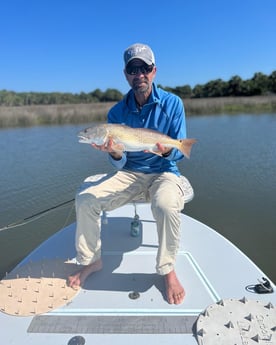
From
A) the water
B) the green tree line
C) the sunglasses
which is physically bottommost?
the water

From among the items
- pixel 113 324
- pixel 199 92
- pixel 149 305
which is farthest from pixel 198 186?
pixel 199 92

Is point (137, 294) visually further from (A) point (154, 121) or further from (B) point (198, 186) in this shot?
(B) point (198, 186)

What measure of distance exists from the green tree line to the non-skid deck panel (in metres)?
53.6

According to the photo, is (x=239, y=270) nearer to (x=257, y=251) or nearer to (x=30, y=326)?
(x=30, y=326)

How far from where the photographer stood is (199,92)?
220ft

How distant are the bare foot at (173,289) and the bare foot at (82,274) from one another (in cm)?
62

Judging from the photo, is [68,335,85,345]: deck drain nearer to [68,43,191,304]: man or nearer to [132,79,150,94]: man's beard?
[68,43,191,304]: man

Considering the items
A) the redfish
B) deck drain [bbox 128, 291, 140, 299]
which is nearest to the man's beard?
the redfish

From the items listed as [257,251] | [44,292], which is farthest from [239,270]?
[257,251]

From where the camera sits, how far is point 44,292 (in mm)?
2219

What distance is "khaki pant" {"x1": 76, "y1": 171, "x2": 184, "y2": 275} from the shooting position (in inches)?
88.4

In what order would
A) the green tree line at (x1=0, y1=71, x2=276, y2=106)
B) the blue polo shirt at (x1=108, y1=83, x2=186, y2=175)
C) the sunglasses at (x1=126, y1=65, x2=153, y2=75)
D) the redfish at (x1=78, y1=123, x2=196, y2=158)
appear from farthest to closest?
the green tree line at (x1=0, y1=71, x2=276, y2=106) → the blue polo shirt at (x1=108, y1=83, x2=186, y2=175) → the sunglasses at (x1=126, y1=65, x2=153, y2=75) → the redfish at (x1=78, y1=123, x2=196, y2=158)

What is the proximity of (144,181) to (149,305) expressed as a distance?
1.17m

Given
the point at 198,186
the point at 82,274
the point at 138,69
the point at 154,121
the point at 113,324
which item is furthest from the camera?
the point at 198,186
